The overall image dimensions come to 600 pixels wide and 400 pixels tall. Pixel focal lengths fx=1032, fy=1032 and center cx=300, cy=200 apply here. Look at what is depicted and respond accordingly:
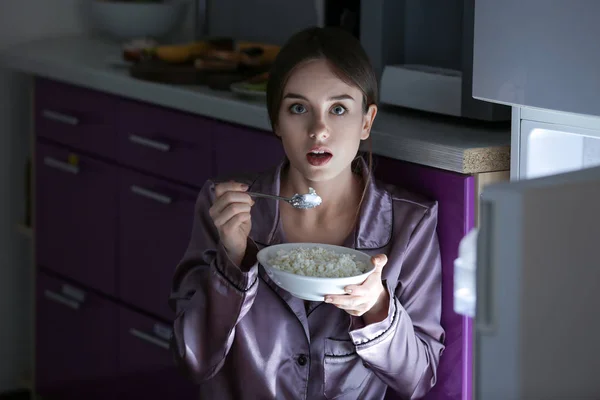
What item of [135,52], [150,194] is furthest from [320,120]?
[135,52]

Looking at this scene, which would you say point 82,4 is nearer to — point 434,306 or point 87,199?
point 87,199

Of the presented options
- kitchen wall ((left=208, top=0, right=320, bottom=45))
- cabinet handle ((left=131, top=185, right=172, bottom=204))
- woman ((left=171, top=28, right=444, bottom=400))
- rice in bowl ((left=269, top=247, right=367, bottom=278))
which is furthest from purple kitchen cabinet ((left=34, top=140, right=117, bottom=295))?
rice in bowl ((left=269, top=247, right=367, bottom=278))

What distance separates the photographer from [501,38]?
1.39 meters

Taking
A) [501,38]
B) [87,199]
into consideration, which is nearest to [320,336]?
[501,38]

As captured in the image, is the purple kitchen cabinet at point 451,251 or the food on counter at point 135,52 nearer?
the purple kitchen cabinet at point 451,251

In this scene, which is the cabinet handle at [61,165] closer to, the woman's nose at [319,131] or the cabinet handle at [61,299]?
the cabinet handle at [61,299]

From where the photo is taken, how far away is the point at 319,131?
153cm

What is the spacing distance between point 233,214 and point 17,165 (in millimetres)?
1670

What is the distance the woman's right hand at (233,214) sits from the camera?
1.49m

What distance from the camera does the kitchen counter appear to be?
1.60 meters

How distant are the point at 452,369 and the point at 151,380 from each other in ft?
3.20

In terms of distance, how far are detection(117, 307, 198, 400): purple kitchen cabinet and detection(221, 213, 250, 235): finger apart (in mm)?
829

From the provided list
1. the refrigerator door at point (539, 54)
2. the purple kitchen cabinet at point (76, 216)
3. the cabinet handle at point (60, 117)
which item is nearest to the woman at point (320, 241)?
the refrigerator door at point (539, 54)

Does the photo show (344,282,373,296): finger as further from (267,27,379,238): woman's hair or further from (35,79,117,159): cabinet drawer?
(35,79,117,159): cabinet drawer
